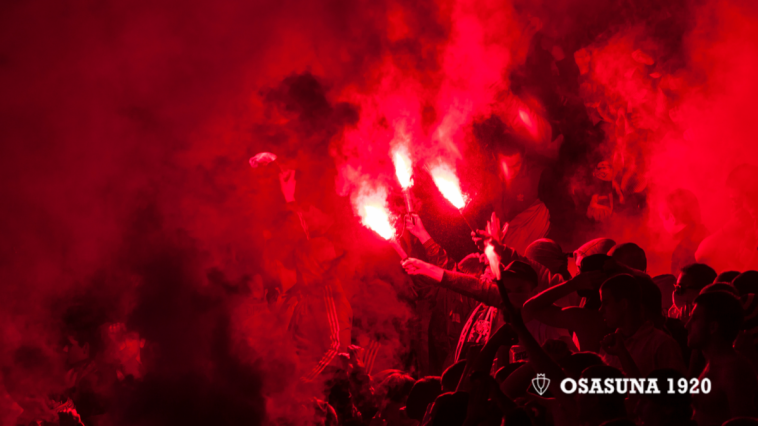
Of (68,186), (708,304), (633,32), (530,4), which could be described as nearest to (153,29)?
(68,186)

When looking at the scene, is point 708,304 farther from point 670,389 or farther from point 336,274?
point 336,274

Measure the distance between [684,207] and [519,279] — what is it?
7.47ft

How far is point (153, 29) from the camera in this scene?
7719mm

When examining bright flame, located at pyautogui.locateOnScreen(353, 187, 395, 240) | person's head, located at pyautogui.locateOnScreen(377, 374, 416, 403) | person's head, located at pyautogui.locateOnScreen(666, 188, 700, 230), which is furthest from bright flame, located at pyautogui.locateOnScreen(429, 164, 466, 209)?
person's head, located at pyautogui.locateOnScreen(377, 374, 416, 403)

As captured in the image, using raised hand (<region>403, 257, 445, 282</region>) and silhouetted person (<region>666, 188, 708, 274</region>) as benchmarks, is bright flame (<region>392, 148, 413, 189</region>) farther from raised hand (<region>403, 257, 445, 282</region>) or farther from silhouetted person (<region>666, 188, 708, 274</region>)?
silhouetted person (<region>666, 188, 708, 274</region>)

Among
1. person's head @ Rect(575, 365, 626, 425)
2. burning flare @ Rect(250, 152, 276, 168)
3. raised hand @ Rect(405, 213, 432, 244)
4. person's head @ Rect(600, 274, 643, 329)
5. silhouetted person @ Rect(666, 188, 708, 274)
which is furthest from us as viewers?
burning flare @ Rect(250, 152, 276, 168)

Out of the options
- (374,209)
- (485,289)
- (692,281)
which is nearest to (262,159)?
(374,209)

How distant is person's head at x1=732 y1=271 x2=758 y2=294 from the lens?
174 inches

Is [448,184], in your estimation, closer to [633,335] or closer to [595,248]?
[595,248]

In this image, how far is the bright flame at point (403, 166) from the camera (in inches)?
290

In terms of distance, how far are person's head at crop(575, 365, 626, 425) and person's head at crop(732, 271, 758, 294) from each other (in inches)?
72.7

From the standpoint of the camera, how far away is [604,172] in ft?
22.6

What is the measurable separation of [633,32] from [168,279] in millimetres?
6057

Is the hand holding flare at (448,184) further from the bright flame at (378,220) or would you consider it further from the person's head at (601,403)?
the person's head at (601,403)
